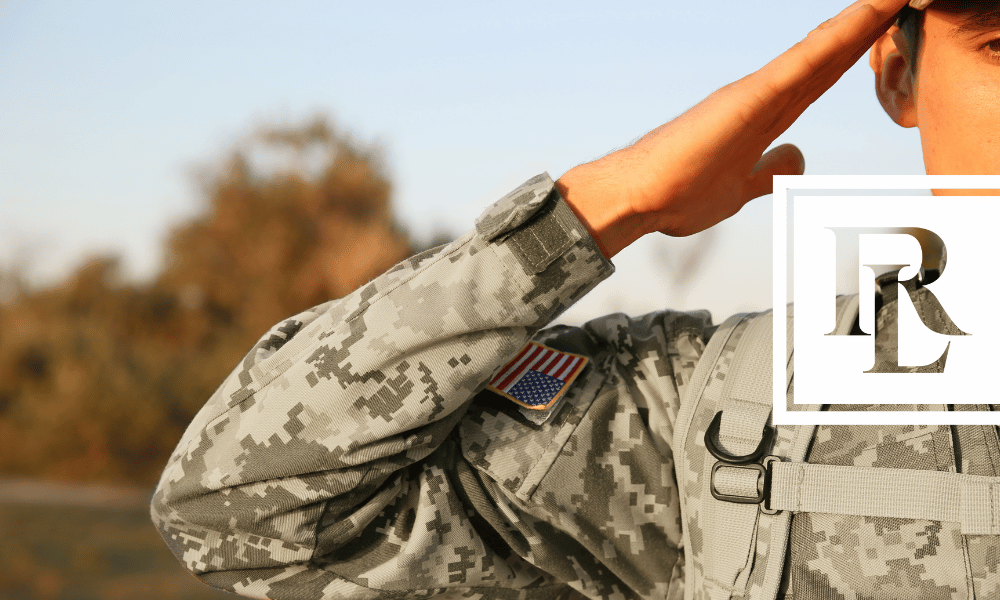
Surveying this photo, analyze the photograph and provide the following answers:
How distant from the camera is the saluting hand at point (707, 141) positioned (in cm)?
104

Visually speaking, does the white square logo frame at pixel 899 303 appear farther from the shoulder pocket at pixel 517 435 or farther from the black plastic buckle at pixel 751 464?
the shoulder pocket at pixel 517 435

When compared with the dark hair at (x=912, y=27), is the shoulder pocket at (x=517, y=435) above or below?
below

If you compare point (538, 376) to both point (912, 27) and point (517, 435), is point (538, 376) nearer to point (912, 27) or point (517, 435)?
point (517, 435)

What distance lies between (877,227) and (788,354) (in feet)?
0.91

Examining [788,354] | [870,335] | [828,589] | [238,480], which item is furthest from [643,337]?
[238,480]

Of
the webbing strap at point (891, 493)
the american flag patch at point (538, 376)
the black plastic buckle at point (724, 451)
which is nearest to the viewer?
the webbing strap at point (891, 493)

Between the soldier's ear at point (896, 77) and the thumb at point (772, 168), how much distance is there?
197 mm

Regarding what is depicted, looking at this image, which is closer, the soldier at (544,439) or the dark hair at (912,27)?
the soldier at (544,439)

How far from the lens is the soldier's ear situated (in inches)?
47.9

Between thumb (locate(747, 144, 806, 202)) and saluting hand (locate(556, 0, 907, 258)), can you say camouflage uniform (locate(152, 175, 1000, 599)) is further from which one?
thumb (locate(747, 144, 806, 202))

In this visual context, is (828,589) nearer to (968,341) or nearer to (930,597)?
(930,597)

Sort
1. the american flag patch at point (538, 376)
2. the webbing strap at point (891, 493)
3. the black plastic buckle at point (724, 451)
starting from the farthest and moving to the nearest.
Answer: the american flag patch at point (538, 376) < the black plastic buckle at point (724, 451) < the webbing strap at point (891, 493)

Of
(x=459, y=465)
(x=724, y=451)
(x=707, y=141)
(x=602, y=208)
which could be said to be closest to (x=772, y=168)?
(x=707, y=141)

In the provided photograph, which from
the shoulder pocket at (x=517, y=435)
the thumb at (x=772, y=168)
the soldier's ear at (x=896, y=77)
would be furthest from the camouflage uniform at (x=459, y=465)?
the soldier's ear at (x=896, y=77)
